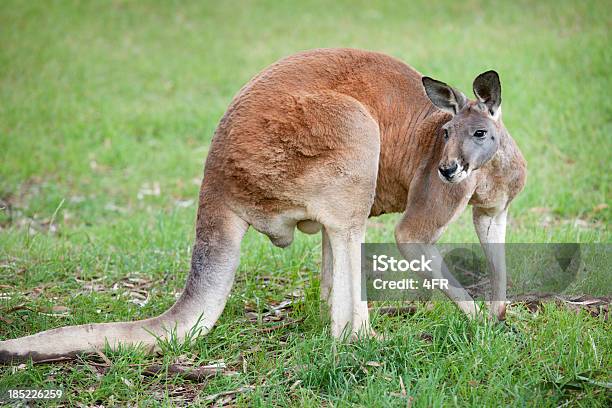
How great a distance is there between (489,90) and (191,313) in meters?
1.67

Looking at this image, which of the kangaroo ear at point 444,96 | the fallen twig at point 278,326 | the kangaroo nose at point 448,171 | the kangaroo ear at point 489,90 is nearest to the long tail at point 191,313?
the fallen twig at point 278,326

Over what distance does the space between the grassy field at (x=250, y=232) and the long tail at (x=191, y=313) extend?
3.1 inches

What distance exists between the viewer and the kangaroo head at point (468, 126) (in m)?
3.63

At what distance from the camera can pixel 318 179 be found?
372cm

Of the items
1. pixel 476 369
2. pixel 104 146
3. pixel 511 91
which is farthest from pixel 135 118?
pixel 476 369

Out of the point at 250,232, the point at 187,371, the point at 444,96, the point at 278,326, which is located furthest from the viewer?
the point at 250,232

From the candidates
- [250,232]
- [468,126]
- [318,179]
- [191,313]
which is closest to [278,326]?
[191,313]

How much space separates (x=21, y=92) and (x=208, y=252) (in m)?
6.87

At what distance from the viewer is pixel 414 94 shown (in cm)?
411

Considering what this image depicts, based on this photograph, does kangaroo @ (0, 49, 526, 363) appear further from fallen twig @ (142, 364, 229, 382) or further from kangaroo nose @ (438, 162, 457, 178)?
fallen twig @ (142, 364, 229, 382)

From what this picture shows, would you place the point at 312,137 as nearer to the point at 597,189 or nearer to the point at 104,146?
the point at 597,189

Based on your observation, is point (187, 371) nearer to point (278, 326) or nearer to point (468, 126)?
point (278, 326)

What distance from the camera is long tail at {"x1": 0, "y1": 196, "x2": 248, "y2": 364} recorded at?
11.5 feet

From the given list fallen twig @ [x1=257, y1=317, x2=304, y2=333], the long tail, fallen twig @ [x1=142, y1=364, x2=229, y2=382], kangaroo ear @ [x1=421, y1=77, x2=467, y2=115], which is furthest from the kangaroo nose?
fallen twig @ [x1=142, y1=364, x2=229, y2=382]
